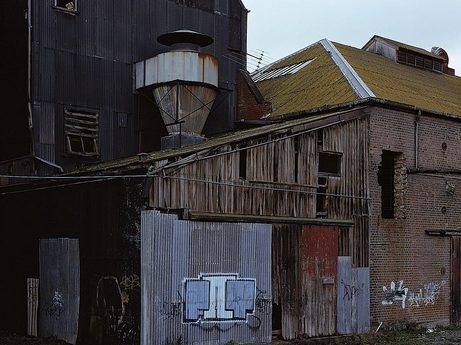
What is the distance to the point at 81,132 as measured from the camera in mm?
22250

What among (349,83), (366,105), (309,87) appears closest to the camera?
(366,105)

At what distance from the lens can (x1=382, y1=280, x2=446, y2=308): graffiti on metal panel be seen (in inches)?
819

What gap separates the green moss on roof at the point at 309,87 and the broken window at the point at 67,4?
7711 millimetres

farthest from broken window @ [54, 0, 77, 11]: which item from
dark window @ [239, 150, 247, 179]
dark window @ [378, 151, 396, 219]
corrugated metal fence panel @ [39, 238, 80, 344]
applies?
dark window @ [378, 151, 396, 219]

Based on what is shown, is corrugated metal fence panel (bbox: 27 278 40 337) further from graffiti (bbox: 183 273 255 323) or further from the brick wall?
the brick wall

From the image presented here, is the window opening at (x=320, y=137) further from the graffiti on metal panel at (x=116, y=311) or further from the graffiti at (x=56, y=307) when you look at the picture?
the graffiti at (x=56, y=307)

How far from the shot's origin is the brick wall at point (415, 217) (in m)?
20.7

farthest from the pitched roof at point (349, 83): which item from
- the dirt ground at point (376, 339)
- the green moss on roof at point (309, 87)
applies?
the dirt ground at point (376, 339)

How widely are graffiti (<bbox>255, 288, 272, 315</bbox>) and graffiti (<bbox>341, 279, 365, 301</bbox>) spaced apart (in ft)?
9.52

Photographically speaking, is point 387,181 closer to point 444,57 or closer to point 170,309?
point 170,309

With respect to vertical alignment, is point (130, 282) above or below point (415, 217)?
below

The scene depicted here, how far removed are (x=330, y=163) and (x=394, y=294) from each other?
461 centimetres

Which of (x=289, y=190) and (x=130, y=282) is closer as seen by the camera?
(x=130, y=282)

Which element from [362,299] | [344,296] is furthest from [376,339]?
[344,296]
